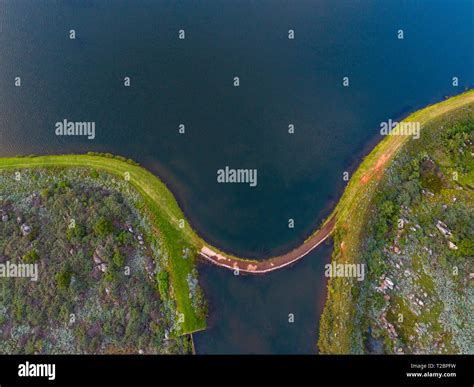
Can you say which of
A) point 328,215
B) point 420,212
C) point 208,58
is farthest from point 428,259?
point 208,58

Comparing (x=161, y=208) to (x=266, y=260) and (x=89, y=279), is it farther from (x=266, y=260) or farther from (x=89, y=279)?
(x=266, y=260)

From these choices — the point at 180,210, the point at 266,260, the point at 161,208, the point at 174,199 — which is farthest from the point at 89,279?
the point at 266,260

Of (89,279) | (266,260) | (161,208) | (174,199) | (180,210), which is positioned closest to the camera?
(89,279)

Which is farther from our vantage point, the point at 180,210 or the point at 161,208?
the point at 180,210

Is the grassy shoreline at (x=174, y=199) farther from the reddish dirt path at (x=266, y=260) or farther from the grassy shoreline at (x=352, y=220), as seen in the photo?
the reddish dirt path at (x=266, y=260)

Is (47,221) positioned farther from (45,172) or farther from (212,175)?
(212,175)

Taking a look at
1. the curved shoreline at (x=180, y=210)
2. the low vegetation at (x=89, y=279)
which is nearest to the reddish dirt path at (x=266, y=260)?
the curved shoreline at (x=180, y=210)

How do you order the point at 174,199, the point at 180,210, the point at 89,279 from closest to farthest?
1. the point at 89,279
2. the point at 180,210
3. the point at 174,199
